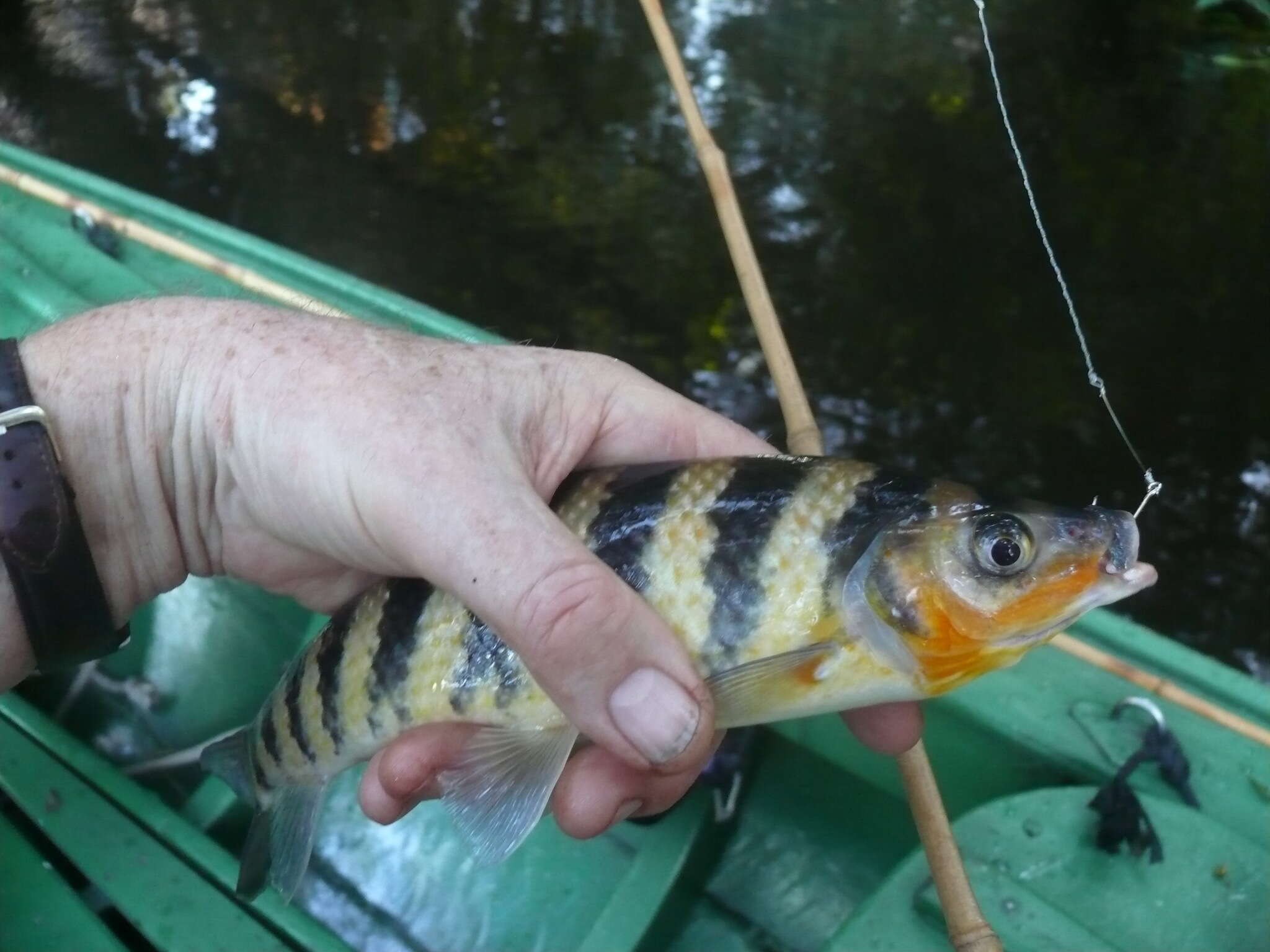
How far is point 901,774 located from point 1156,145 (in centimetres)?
836

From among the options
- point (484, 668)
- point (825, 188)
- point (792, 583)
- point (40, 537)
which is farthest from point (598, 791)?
point (825, 188)

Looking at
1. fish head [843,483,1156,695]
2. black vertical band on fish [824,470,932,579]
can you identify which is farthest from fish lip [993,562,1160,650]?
black vertical band on fish [824,470,932,579]

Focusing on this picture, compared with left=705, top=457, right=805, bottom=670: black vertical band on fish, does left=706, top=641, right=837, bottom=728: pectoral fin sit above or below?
below

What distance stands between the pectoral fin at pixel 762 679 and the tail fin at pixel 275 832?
36.4 inches

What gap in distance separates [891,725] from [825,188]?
22.1 feet

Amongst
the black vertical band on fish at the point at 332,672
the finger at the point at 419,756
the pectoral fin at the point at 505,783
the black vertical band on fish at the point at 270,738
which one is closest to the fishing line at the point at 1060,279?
the pectoral fin at the point at 505,783

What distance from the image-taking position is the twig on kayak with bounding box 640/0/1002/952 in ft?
5.42

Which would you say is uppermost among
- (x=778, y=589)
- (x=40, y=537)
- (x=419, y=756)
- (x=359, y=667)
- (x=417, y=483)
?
(x=417, y=483)

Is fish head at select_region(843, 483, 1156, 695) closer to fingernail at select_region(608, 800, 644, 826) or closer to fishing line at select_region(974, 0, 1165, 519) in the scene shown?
fishing line at select_region(974, 0, 1165, 519)

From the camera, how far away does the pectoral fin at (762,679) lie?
1.50 meters

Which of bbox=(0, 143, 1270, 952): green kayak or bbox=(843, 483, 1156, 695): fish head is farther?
bbox=(0, 143, 1270, 952): green kayak

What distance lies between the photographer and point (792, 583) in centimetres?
153

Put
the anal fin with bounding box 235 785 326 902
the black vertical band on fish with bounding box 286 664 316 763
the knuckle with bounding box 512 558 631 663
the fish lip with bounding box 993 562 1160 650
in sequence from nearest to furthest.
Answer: the knuckle with bounding box 512 558 631 663, the fish lip with bounding box 993 562 1160 650, the black vertical band on fish with bounding box 286 664 316 763, the anal fin with bounding box 235 785 326 902

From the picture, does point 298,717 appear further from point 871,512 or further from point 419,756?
point 871,512
